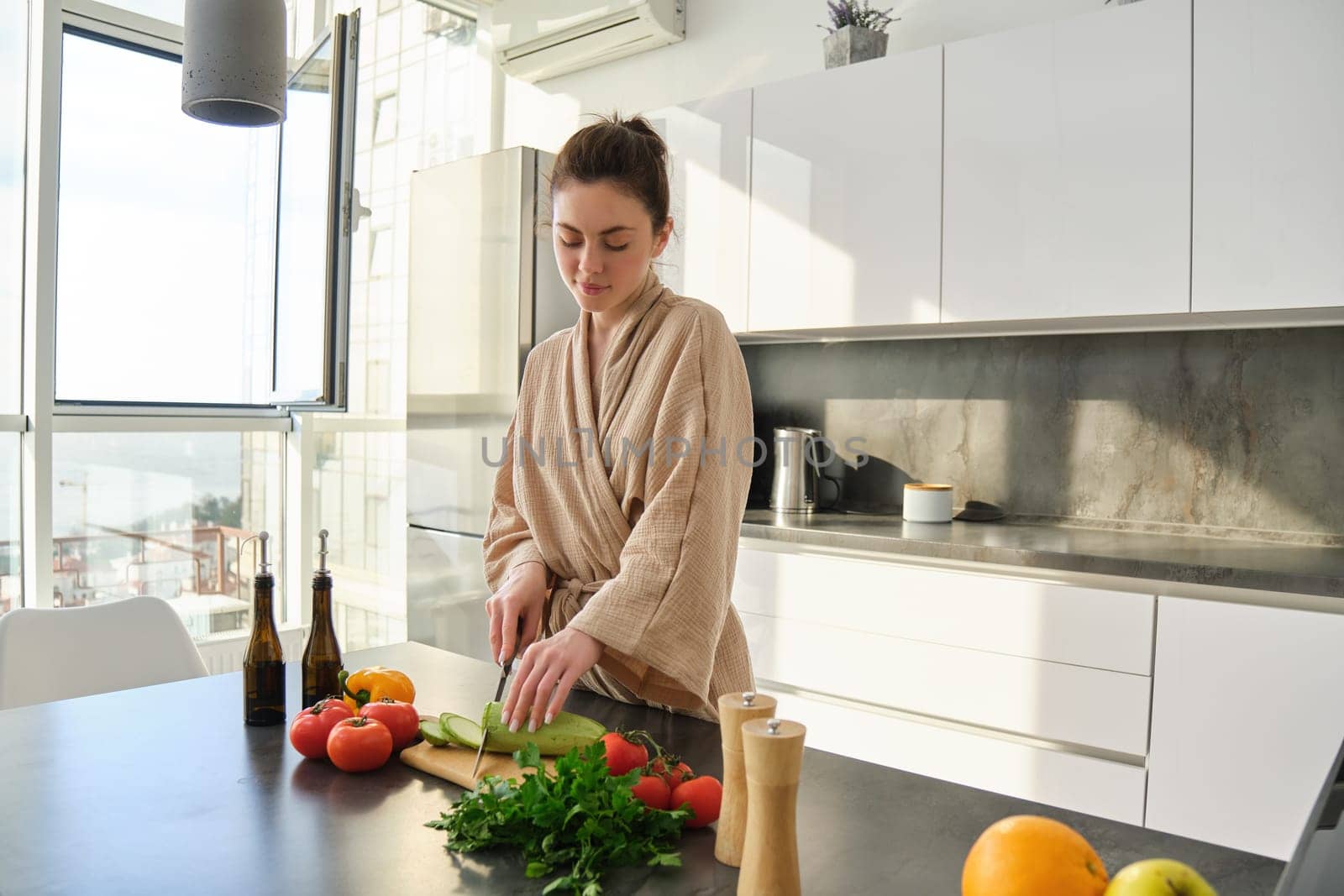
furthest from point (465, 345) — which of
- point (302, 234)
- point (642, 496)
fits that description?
point (642, 496)

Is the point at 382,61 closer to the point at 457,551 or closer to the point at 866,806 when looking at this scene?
the point at 457,551

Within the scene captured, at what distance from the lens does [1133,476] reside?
2746 mm

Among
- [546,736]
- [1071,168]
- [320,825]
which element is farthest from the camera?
[1071,168]

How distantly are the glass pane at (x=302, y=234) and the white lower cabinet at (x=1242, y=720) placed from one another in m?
2.12

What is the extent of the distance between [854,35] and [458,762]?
2520 millimetres

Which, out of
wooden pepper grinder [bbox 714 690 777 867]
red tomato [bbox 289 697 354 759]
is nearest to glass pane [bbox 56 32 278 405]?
red tomato [bbox 289 697 354 759]

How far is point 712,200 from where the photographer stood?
10.4 ft

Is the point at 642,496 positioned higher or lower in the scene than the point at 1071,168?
lower

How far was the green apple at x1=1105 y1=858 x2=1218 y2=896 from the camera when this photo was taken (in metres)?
0.55

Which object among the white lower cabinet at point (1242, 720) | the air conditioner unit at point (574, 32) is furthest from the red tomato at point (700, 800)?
the air conditioner unit at point (574, 32)

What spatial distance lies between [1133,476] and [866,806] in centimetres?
209

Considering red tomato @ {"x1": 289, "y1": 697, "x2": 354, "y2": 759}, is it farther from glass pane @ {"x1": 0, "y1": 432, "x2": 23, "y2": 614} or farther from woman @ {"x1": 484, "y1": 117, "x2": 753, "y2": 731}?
glass pane @ {"x1": 0, "y1": 432, "x2": 23, "y2": 614}

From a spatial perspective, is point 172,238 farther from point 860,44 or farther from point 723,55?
point 860,44

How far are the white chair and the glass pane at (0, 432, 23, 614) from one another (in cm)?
130
